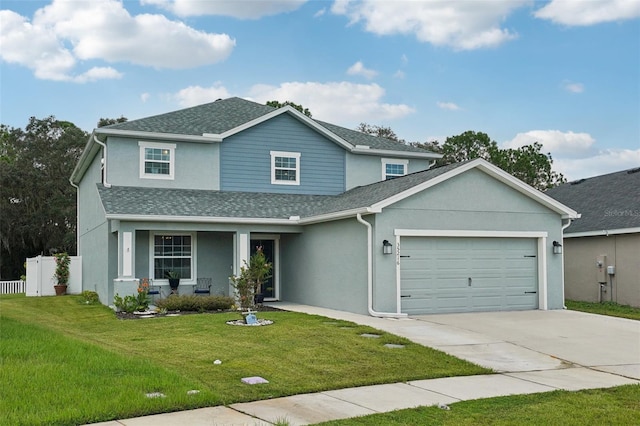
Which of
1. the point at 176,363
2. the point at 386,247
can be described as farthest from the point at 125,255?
the point at 176,363

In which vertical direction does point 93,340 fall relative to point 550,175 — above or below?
below

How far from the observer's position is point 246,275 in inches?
651

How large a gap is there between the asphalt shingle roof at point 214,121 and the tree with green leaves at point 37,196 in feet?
58.8

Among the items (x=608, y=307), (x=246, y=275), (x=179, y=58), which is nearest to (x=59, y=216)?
(x=179, y=58)

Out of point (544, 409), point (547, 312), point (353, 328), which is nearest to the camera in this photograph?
point (544, 409)

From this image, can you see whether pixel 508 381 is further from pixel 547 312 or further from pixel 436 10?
pixel 436 10

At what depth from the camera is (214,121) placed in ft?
69.8

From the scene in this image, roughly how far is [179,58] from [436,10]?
11717 millimetres

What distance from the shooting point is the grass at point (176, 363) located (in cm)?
690

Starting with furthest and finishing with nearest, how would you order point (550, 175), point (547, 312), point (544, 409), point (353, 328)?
point (550, 175), point (547, 312), point (353, 328), point (544, 409)

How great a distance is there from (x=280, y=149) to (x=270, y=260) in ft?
12.1

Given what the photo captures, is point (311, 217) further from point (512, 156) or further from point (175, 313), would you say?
point (512, 156)

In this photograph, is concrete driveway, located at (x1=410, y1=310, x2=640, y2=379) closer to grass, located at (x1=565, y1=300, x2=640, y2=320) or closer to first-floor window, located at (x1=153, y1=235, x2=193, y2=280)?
grass, located at (x1=565, y1=300, x2=640, y2=320)

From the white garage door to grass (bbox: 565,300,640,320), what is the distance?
213 centimetres
